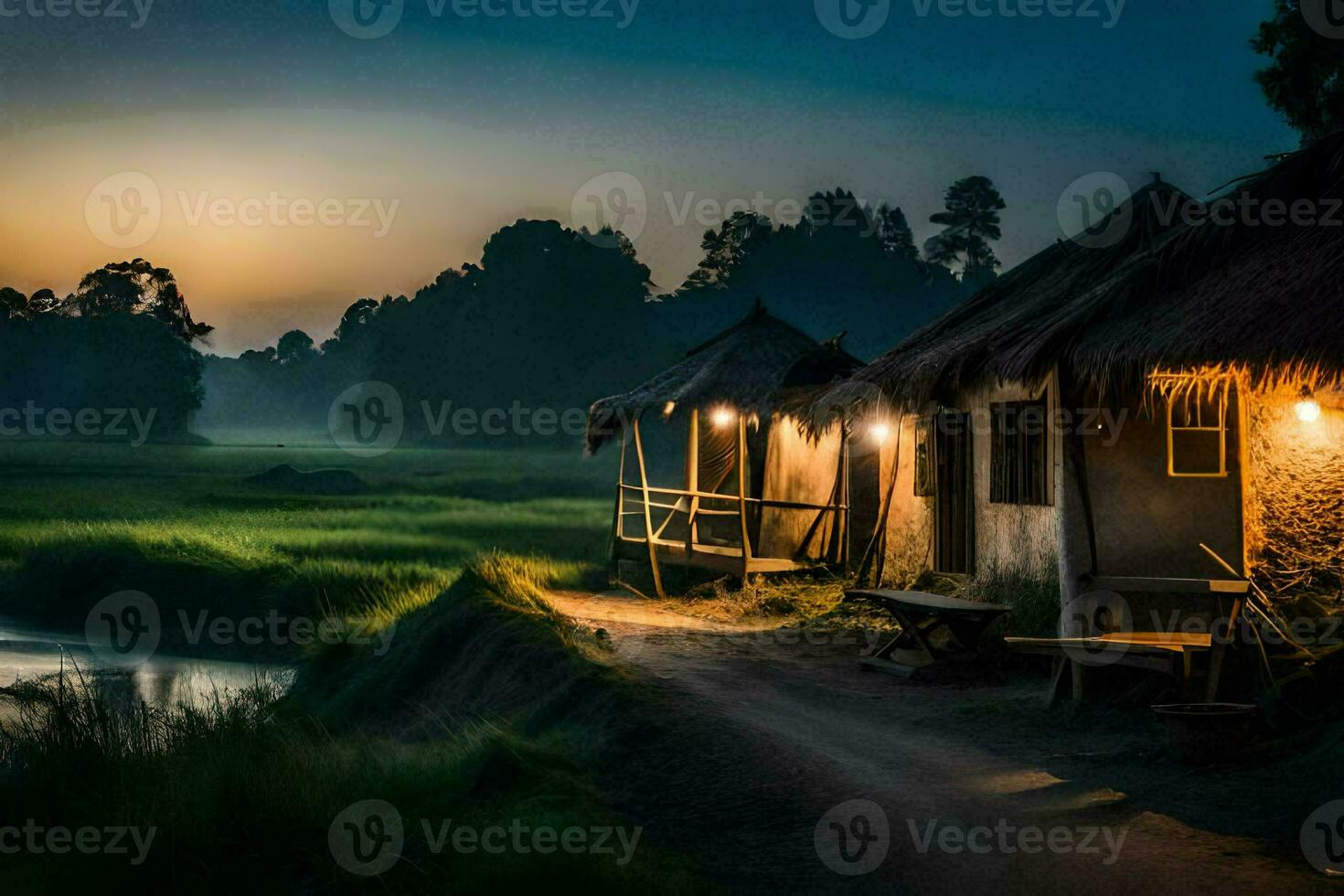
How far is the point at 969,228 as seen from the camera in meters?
60.2

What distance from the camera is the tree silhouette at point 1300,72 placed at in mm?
16703

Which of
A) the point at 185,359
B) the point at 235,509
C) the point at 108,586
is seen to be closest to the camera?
the point at 108,586

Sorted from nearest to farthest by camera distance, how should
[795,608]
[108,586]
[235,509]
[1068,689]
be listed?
[1068,689]
[795,608]
[108,586]
[235,509]

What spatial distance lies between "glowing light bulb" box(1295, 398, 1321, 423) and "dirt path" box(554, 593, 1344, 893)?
288 cm

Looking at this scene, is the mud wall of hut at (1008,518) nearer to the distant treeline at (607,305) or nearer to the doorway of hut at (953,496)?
the doorway of hut at (953,496)

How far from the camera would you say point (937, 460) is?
12.5m

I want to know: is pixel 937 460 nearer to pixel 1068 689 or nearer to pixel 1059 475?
pixel 1059 475

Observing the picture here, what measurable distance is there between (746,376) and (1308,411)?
24.7 feet

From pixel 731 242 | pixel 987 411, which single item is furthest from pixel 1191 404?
pixel 731 242

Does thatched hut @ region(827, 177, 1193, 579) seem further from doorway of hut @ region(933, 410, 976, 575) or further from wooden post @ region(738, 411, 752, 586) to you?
wooden post @ region(738, 411, 752, 586)

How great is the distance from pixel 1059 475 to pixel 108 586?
58.4 ft

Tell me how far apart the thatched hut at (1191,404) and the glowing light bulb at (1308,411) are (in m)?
0.01

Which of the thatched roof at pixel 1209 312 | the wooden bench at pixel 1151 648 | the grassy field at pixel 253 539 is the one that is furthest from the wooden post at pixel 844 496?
the wooden bench at pixel 1151 648

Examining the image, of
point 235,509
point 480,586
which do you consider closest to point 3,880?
point 480,586
